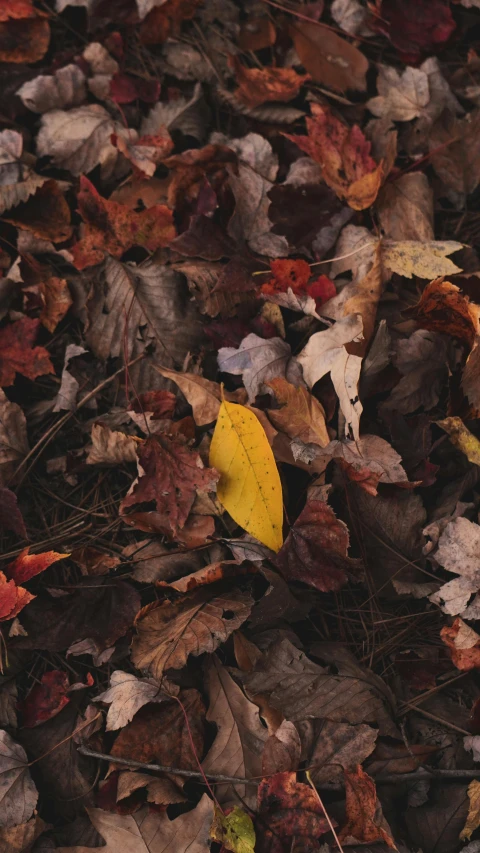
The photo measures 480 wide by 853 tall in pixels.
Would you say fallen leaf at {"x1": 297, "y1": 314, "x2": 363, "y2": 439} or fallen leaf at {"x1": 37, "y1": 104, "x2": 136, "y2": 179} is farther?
fallen leaf at {"x1": 37, "y1": 104, "x2": 136, "y2": 179}

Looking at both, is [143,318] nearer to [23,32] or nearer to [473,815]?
[23,32]

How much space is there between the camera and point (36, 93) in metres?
2.30

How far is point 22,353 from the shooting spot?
2.10 metres

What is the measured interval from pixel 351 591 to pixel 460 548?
312mm

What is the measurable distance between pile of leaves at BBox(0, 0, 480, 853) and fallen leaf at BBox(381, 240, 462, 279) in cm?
1

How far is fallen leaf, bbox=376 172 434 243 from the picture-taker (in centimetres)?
211

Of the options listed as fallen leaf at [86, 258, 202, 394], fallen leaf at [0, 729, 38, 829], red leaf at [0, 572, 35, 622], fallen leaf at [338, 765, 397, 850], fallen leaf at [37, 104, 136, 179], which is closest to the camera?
fallen leaf at [338, 765, 397, 850]

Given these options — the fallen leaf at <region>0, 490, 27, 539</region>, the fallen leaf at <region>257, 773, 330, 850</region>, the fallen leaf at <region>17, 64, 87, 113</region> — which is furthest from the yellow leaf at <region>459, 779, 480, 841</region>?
the fallen leaf at <region>17, 64, 87, 113</region>

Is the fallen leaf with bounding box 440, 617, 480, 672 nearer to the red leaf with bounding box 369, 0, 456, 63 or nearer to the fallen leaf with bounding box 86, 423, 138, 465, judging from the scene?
the fallen leaf with bounding box 86, 423, 138, 465

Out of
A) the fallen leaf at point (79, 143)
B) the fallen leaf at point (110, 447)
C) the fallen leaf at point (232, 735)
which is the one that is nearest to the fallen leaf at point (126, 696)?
the fallen leaf at point (232, 735)

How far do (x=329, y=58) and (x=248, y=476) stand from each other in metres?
1.59

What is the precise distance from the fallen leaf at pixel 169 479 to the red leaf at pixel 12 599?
1.12ft

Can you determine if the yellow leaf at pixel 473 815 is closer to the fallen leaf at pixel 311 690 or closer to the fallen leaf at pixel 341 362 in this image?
the fallen leaf at pixel 311 690

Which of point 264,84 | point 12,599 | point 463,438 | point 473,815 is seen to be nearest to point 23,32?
point 264,84
